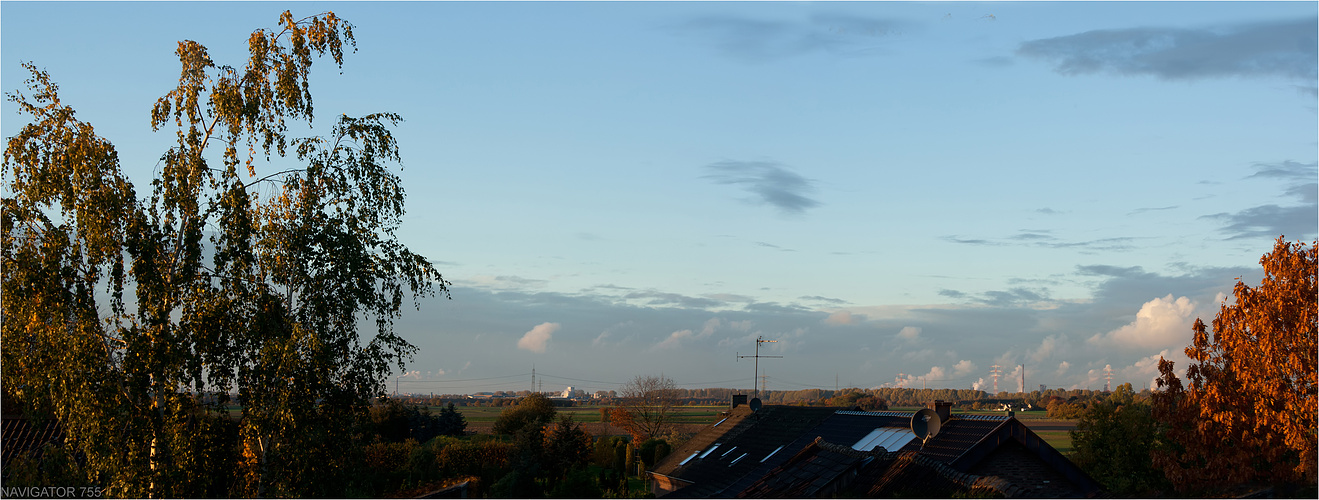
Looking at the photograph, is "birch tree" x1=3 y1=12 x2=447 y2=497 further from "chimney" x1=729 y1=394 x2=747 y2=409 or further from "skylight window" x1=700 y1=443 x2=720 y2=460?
"chimney" x1=729 y1=394 x2=747 y2=409

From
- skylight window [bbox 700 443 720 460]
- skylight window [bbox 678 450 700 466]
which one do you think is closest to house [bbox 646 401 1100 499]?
skylight window [bbox 700 443 720 460]

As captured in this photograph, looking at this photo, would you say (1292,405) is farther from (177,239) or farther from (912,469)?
(177,239)

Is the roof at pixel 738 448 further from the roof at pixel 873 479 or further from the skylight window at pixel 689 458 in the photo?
the roof at pixel 873 479

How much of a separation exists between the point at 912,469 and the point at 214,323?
18.3 m

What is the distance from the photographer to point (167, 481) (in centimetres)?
1842

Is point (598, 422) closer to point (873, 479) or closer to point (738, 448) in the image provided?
point (738, 448)

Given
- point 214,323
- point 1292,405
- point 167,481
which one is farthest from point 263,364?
point 1292,405

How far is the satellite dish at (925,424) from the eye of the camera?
2952cm

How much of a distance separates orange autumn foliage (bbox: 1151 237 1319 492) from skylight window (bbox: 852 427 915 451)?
8.54 meters

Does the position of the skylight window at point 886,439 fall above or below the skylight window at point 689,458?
above

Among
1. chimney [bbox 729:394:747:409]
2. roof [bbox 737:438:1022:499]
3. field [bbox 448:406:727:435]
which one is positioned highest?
chimney [bbox 729:394:747:409]

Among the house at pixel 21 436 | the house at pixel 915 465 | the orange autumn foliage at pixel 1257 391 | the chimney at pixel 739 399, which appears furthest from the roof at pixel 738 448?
the house at pixel 21 436

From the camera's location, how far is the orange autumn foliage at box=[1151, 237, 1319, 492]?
27891 mm

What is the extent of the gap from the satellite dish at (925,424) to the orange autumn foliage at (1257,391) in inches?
340
